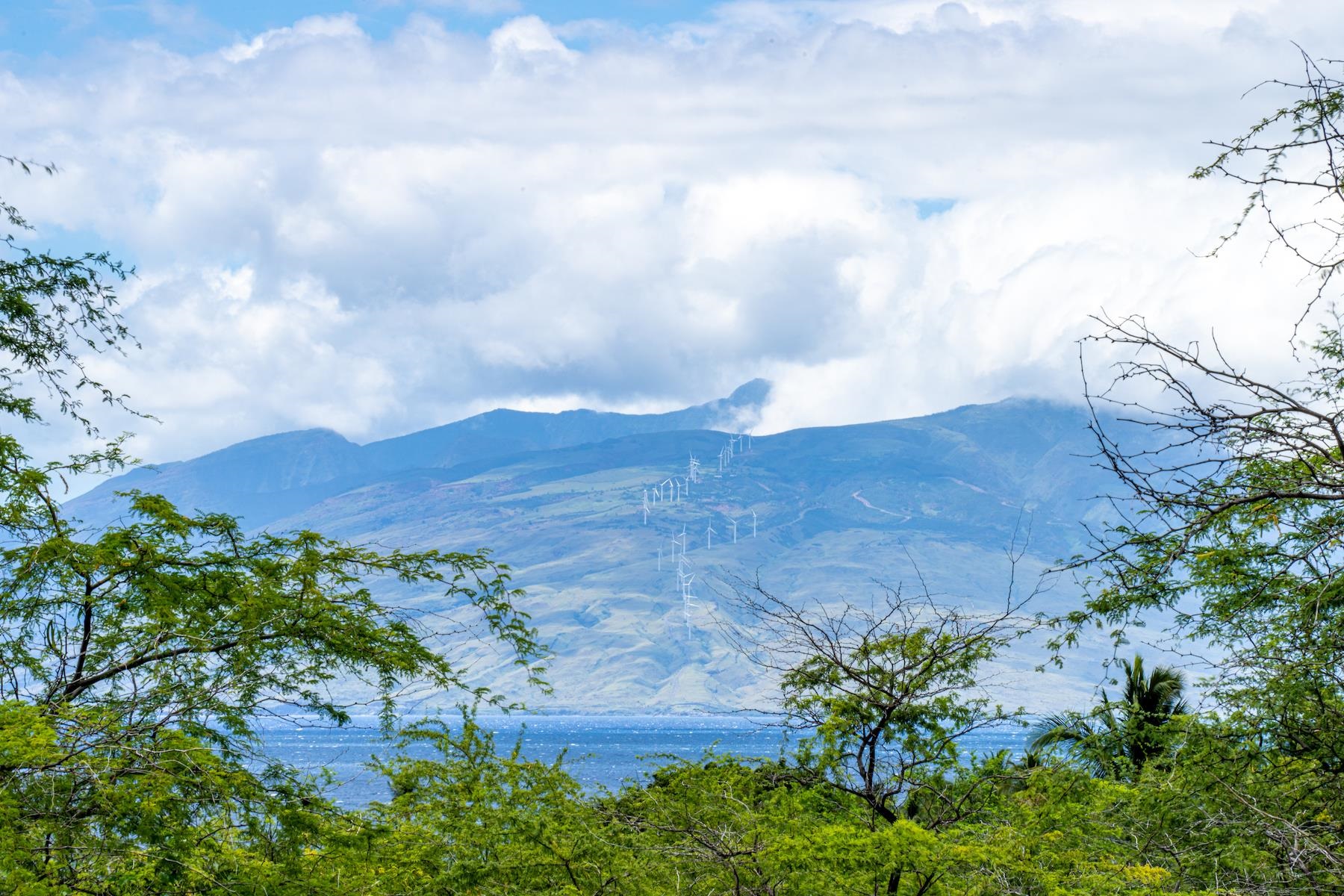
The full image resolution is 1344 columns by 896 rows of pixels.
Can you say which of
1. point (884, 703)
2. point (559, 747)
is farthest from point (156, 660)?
point (559, 747)

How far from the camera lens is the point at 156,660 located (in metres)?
9.29

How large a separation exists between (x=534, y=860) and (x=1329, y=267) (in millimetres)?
8453

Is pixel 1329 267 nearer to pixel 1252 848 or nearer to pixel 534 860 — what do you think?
pixel 1252 848

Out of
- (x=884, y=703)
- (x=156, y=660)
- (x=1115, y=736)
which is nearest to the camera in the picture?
(x=156, y=660)

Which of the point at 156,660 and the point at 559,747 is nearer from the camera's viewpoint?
the point at 156,660

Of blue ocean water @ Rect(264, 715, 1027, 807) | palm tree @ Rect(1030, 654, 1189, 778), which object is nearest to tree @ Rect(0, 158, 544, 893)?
palm tree @ Rect(1030, 654, 1189, 778)

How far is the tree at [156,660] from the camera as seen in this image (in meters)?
7.22

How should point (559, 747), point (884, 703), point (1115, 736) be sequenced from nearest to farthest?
point (884, 703) < point (1115, 736) < point (559, 747)

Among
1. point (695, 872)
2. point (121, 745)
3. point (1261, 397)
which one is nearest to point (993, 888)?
point (695, 872)

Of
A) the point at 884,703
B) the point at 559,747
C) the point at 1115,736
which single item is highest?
the point at 884,703

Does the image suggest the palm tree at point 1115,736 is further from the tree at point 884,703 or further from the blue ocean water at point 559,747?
the blue ocean water at point 559,747

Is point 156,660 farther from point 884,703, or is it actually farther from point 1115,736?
point 1115,736

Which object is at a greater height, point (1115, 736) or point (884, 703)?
point (884, 703)

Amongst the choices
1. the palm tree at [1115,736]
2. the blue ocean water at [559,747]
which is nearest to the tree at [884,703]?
the palm tree at [1115,736]
